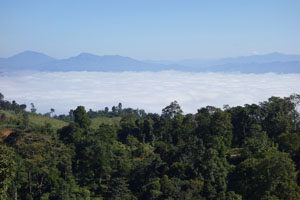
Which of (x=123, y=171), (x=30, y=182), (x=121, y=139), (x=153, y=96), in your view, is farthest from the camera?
(x=153, y=96)

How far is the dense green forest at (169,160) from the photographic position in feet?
51.9

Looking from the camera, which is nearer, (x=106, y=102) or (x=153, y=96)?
(x=106, y=102)

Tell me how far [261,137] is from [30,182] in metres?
15.5

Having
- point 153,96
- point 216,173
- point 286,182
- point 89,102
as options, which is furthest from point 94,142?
point 153,96

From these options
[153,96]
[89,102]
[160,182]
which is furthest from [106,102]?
[160,182]

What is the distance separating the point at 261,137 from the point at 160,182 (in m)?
9.17

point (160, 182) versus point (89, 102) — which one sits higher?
point (89, 102)

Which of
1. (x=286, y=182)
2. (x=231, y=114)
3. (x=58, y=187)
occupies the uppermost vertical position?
(x=231, y=114)

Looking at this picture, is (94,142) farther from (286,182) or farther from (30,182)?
(286,182)

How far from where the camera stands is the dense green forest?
15812 millimetres

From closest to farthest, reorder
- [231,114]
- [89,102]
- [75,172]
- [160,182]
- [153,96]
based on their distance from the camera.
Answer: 1. [160,182]
2. [75,172]
3. [231,114]
4. [89,102]
5. [153,96]

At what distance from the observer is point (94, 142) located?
25031mm

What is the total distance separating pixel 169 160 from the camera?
22.9 m

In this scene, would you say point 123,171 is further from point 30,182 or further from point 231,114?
point 231,114
